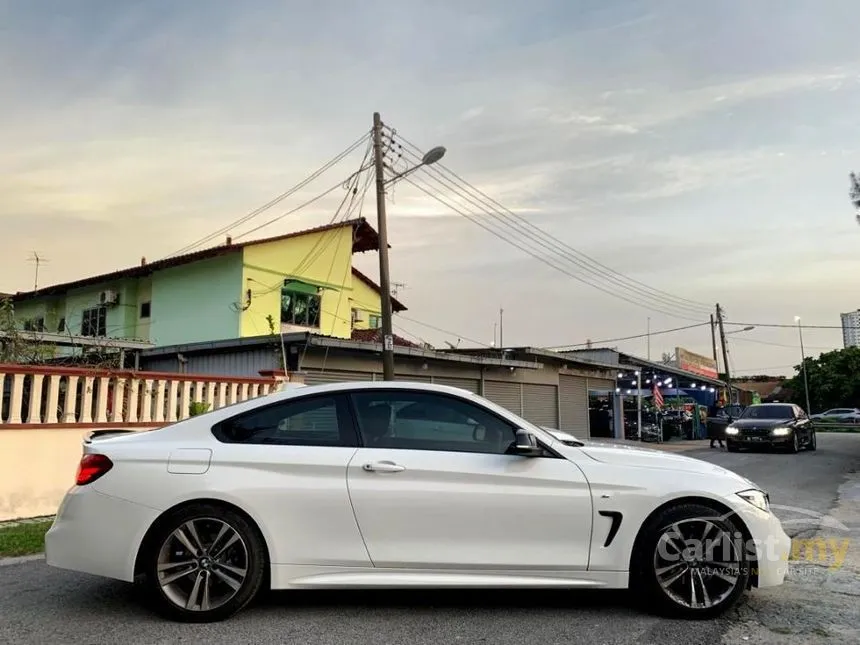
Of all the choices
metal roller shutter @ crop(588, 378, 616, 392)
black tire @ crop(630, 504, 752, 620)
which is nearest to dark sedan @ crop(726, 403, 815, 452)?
metal roller shutter @ crop(588, 378, 616, 392)

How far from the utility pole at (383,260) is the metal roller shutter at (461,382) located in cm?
371

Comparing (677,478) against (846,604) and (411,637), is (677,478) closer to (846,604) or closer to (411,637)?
(846,604)

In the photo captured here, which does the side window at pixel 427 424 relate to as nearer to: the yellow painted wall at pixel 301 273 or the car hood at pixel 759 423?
the yellow painted wall at pixel 301 273

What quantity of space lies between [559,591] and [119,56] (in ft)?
36.7

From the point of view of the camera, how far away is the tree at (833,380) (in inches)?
2202

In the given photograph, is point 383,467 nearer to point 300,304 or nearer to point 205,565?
point 205,565

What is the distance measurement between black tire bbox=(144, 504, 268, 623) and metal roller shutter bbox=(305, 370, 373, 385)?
8666 millimetres

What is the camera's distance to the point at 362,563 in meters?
3.94

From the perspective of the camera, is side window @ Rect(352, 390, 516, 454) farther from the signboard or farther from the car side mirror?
the signboard

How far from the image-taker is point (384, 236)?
46.6 ft

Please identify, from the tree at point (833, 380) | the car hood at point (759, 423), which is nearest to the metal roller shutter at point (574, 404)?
the car hood at point (759, 423)

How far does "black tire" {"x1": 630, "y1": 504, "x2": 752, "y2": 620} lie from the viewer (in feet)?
13.0

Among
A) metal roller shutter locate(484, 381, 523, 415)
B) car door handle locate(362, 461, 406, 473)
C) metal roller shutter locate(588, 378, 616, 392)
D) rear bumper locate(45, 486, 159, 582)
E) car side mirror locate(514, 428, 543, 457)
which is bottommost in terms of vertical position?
rear bumper locate(45, 486, 159, 582)

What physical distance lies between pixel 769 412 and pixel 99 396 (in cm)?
1808
